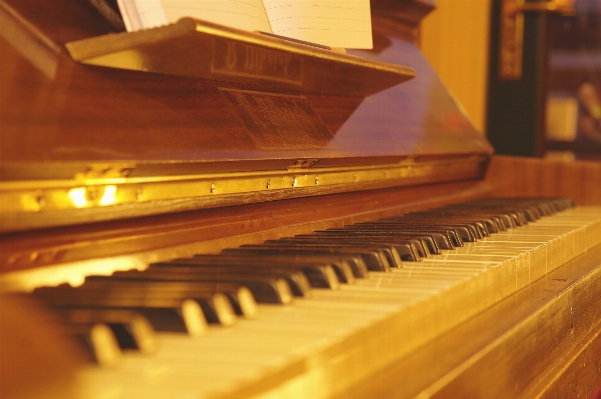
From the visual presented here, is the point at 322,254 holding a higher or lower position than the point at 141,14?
lower

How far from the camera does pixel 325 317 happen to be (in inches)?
32.8

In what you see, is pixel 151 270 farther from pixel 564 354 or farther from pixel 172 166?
pixel 564 354

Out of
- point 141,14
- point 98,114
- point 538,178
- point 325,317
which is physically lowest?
point 325,317

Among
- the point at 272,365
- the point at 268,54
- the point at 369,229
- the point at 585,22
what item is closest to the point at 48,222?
the point at 272,365

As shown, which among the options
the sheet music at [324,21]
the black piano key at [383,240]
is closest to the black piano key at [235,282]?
the black piano key at [383,240]

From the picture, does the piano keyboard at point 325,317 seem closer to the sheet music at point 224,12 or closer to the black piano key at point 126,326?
the black piano key at point 126,326

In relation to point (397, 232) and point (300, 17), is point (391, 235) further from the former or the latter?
point (300, 17)

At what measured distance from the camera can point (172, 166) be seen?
114 centimetres

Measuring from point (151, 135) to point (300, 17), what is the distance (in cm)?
61

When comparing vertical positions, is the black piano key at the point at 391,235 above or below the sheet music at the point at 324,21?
below

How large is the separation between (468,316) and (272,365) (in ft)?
1.66

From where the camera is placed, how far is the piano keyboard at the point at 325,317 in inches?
25.2

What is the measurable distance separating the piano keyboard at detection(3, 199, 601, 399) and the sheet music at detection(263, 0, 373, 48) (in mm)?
465

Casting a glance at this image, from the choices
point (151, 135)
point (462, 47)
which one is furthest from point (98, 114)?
point (462, 47)
